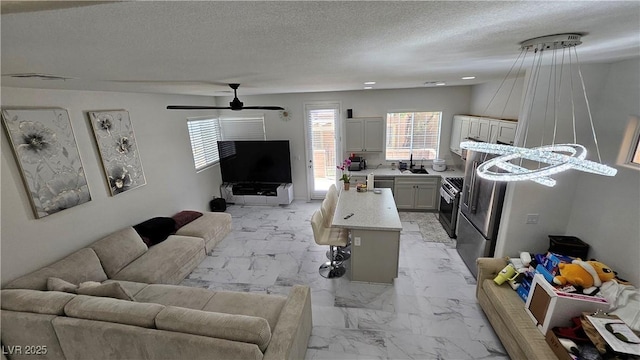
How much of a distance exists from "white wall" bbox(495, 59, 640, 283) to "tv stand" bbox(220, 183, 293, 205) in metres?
4.24

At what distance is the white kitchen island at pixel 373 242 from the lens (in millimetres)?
3168

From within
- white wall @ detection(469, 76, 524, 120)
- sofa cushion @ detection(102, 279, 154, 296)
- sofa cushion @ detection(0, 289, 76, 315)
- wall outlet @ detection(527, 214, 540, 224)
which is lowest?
sofa cushion @ detection(102, 279, 154, 296)

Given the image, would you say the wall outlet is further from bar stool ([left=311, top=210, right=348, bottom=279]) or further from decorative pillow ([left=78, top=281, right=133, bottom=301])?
decorative pillow ([left=78, top=281, right=133, bottom=301])

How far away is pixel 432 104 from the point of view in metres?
5.32

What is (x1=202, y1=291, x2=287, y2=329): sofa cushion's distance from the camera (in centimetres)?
240

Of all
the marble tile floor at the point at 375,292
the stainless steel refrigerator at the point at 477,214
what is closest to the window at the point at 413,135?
the marble tile floor at the point at 375,292

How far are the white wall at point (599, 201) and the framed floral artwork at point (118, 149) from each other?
16.7 feet

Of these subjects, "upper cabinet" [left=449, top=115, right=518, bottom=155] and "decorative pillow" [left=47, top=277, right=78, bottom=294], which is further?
"upper cabinet" [left=449, top=115, right=518, bottom=155]

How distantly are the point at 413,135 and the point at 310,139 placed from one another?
2.35 metres

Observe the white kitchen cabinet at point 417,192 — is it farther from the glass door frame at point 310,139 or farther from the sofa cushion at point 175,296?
the sofa cushion at point 175,296

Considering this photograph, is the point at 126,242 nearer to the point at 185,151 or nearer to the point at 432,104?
the point at 185,151

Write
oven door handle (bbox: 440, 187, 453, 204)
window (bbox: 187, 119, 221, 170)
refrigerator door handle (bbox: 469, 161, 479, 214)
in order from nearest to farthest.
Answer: refrigerator door handle (bbox: 469, 161, 479, 214) → oven door handle (bbox: 440, 187, 453, 204) → window (bbox: 187, 119, 221, 170)

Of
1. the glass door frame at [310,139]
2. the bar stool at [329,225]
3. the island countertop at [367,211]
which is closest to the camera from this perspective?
the island countertop at [367,211]

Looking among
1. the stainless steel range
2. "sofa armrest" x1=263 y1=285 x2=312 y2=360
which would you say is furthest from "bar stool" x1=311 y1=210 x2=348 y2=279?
the stainless steel range
